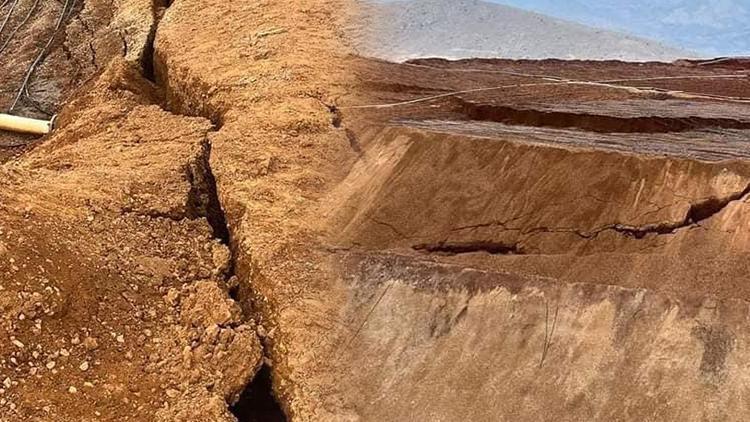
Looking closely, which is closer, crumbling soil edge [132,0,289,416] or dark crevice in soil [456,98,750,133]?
dark crevice in soil [456,98,750,133]

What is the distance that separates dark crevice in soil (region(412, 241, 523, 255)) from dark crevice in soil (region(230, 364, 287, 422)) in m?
0.56

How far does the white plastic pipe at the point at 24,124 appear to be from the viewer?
4.79 m

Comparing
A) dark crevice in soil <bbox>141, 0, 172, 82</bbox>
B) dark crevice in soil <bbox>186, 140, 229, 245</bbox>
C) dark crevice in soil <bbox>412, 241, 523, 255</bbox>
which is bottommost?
dark crevice in soil <bbox>141, 0, 172, 82</bbox>

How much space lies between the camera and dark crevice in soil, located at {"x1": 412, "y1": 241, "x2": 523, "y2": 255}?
1.93 m

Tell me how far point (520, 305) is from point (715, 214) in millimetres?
433

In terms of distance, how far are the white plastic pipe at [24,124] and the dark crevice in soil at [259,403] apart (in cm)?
287

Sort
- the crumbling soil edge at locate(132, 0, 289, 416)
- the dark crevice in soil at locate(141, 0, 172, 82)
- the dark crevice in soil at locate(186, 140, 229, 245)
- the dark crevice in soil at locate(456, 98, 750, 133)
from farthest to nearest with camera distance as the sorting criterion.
A: 1. the dark crevice in soil at locate(141, 0, 172, 82)
2. the dark crevice in soil at locate(186, 140, 229, 245)
3. the crumbling soil edge at locate(132, 0, 289, 416)
4. the dark crevice in soil at locate(456, 98, 750, 133)

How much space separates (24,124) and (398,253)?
354cm

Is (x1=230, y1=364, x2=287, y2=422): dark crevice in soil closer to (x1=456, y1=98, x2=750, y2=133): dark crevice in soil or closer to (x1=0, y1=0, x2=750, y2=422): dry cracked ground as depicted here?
(x1=0, y1=0, x2=750, y2=422): dry cracked ground

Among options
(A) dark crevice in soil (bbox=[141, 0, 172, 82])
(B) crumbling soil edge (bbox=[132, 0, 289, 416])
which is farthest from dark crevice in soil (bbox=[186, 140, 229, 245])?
(A) dark crevice in soil (bbox=[141, 0, 172, 82])

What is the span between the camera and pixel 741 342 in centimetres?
172

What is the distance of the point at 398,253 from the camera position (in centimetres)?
204

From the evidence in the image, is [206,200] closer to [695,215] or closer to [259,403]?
[259,403]

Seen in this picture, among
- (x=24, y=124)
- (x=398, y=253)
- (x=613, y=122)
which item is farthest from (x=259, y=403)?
(x=24, y=124)
